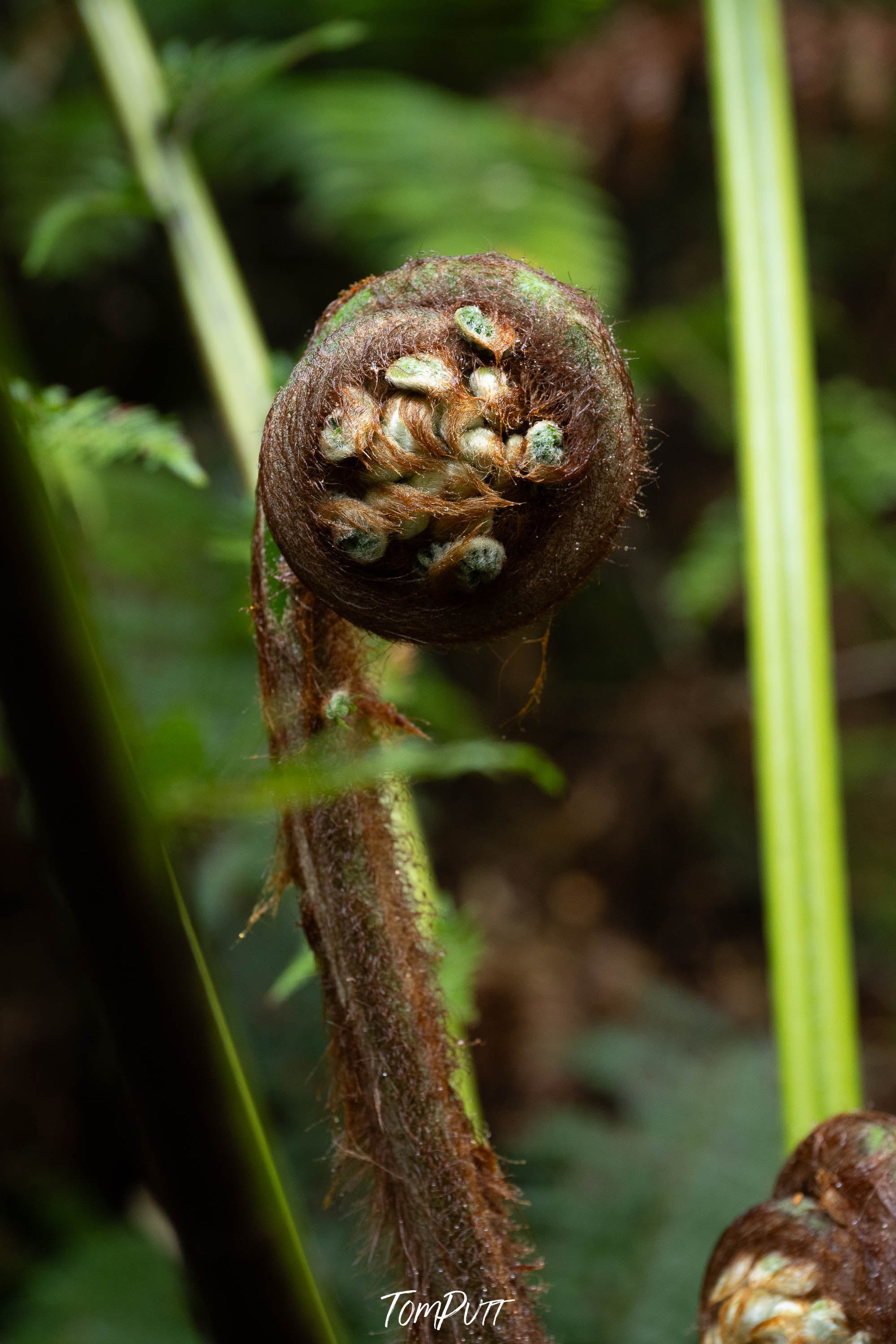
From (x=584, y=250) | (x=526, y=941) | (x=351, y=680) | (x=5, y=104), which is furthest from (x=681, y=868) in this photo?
(x=351, y=680)

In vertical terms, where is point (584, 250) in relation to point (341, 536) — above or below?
above

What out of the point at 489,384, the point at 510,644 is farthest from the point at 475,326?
the point at 510,644

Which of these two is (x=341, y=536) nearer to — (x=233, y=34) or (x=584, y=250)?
(x=584, y=250)

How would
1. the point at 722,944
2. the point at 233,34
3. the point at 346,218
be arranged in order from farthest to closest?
1. the point at 722,944
2. the point at 233,34
3. the point at 346,218

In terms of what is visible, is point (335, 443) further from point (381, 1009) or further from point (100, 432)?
point (100, 432)

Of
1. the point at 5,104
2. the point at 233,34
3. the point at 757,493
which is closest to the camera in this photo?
the point at 757,493

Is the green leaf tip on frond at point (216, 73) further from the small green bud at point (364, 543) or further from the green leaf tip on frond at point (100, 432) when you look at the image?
the small green bud at point (364, 543)

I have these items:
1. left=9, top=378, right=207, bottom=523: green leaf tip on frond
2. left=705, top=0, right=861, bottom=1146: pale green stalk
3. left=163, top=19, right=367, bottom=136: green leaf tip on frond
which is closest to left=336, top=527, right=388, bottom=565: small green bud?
left=9, top=378, right=207, bottom=523: green leaf tip on frond
